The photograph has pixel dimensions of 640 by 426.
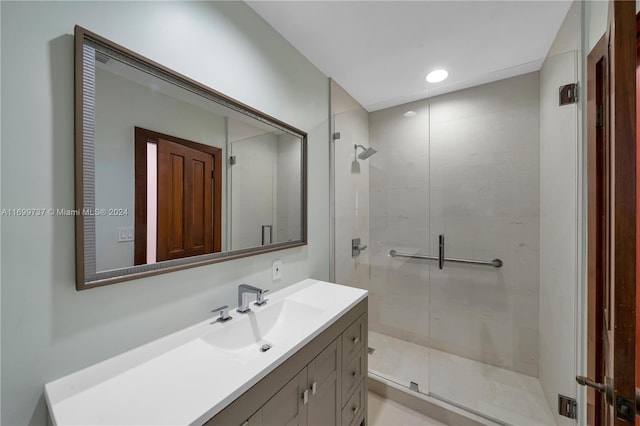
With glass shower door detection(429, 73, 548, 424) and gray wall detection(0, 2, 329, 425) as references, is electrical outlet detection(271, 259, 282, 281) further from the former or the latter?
glass shower door detection(429, 73, 548, 424)

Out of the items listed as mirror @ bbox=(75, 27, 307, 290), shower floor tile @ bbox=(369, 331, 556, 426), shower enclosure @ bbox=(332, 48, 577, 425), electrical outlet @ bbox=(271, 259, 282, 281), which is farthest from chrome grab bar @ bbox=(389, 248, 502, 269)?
mirror @ bbox=(75, 27, 307, 290)

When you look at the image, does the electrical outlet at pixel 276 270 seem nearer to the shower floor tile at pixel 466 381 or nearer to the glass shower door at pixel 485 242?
the shower floor tile at pixel 466 381

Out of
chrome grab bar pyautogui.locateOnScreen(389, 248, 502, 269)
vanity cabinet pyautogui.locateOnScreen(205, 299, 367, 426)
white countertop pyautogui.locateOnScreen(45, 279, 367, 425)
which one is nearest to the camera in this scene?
white countertop pyautogui.locateOnScreen(45, 279, 367, 425)

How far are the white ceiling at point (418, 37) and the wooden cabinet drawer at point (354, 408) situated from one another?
2170mm

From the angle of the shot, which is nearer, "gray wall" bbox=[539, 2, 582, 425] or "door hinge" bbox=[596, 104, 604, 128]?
"door hinge" bbox=[596, 104, 604, 128]

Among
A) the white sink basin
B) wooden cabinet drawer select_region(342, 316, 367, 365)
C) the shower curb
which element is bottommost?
the shower curb

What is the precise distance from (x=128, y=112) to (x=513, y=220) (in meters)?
2.51

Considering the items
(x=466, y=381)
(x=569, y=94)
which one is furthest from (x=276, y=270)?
(x=569, y=94)

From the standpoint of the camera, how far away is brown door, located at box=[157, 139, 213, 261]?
3.13ft

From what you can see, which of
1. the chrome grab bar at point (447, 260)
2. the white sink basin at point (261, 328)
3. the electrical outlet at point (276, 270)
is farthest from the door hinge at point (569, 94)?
the electrical outlet at point (276, 270)

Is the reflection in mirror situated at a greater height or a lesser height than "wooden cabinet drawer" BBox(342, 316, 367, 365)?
greater

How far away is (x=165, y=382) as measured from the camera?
0.71m

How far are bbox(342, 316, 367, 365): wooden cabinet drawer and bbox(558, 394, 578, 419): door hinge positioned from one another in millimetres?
1157

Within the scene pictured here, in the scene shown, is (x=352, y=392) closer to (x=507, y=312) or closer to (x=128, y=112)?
(x=507, y=312)
